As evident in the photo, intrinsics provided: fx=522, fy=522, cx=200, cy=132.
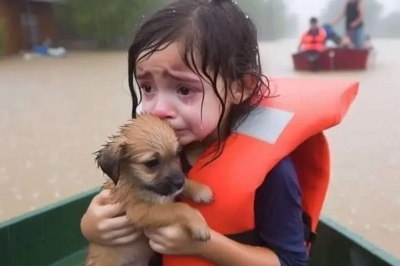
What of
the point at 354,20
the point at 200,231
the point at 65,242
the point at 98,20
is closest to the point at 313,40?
the point at 354,20

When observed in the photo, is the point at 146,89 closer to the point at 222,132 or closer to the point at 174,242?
the point at 222,132

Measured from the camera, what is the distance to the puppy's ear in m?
1.02

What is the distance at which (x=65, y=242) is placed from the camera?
189 centimetres

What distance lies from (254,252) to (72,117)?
4.66 metres

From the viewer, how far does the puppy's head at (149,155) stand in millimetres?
1005

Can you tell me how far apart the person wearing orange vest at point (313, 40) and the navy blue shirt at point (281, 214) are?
6.51m

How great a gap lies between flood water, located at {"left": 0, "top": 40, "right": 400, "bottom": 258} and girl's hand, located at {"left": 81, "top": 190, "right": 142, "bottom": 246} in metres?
0.54

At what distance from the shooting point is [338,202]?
3.24 meters

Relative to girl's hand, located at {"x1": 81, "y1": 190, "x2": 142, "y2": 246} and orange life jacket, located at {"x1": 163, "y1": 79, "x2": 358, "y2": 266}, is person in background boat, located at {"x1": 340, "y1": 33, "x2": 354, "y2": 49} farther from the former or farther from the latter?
girl's hand, located at {"x1": 81, "y1": 190, "x2": 142, "y2": 246}

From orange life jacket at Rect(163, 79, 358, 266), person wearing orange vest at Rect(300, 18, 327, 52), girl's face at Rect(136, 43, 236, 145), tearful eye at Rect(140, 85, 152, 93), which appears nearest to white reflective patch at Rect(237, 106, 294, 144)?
orange life jacket at Rect(163, 79, 358, 266)

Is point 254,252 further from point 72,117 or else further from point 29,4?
point 29,4

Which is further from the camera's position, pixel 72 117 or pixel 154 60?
pixel 72 117

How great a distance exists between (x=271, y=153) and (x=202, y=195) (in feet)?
0.56

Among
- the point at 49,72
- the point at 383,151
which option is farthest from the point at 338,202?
the point at 49,72
